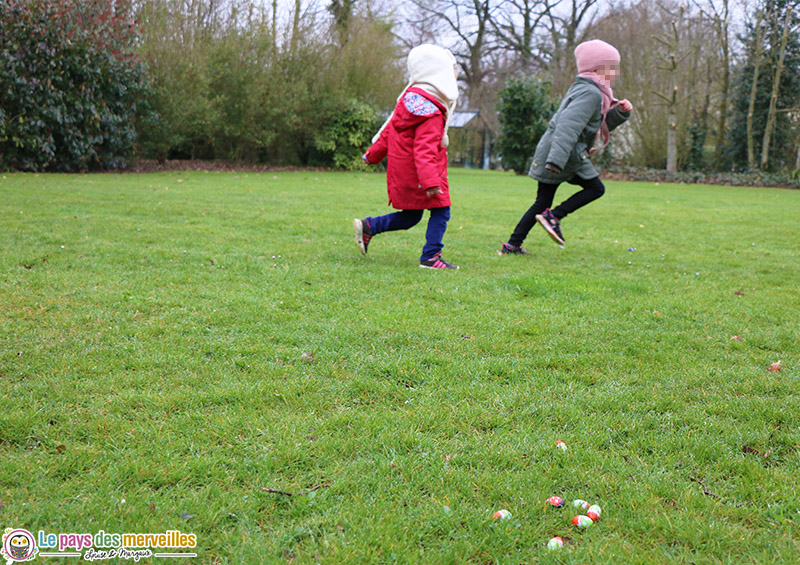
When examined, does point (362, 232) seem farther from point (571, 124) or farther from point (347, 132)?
point (347, 132)

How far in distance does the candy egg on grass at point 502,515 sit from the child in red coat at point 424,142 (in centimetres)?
351

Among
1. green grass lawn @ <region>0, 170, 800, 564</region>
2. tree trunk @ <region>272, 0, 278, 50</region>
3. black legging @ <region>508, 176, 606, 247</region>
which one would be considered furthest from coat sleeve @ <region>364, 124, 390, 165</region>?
tree trunk @ <region>272, 0, 278, 50</region>

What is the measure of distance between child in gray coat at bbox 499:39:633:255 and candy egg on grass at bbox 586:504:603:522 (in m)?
4.08

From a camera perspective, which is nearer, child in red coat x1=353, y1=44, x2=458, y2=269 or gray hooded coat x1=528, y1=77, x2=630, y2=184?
child in red coat x1=353, y1=44, x2=458, y2=269

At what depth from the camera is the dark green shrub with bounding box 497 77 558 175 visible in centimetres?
2339

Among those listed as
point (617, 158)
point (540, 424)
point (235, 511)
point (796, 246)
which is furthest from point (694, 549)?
point (617, 158)

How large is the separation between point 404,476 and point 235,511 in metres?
0.57

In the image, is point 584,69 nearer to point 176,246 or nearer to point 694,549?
point 176,246

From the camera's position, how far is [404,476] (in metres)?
2.13

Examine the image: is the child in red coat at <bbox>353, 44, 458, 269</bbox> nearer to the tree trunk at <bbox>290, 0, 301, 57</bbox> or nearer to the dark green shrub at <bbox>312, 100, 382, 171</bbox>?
the tree trunk at <bbox>290, 0, 301, 57</bbox>

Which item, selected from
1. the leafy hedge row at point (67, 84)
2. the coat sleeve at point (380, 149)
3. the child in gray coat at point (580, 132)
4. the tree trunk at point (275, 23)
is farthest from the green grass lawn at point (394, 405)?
the tree trunk at point (275, 23)

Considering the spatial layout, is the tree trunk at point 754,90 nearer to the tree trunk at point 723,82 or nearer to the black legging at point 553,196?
the tree trunk at point 723,82

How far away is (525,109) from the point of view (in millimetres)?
23578

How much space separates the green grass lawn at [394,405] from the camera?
1868mm
